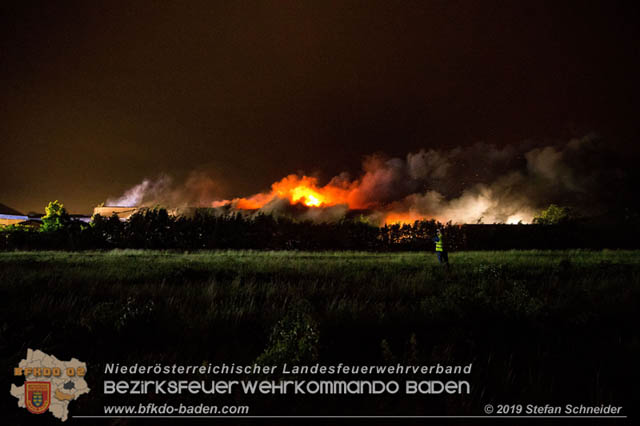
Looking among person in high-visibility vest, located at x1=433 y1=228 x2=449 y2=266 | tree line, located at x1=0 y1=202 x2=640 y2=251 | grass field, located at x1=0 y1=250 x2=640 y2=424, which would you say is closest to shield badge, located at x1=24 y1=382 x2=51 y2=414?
grass field, located at x1=0 y1=250 x2=640 y2=424

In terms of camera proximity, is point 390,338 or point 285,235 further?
point 285,235

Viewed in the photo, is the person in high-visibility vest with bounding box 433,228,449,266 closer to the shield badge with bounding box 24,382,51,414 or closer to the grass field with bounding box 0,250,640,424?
the grass field with bounding box 0,250,640,424

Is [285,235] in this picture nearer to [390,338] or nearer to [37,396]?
[390,338]

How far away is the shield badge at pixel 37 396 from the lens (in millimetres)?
1891

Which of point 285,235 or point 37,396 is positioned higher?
point 285,235

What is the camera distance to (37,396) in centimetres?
195

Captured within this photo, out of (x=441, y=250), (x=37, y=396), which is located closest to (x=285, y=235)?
(x=441, y=250)

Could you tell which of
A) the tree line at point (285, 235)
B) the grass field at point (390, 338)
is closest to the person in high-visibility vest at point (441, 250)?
the grass field at point (390, 338)

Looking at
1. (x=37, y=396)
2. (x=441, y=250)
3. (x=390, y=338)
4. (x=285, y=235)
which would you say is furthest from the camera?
(x=285, y=235)

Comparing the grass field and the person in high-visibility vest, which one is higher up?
the person in high-visibility vest

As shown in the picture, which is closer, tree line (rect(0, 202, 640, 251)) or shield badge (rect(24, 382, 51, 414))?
shield badge (rect(24, 382, 51, 414))

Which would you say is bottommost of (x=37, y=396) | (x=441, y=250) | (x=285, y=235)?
(x=37, y=396)

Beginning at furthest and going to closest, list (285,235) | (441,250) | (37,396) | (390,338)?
(285,235) < (441,250) < (390,338) < (37,396)

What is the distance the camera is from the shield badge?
74.4 inches
